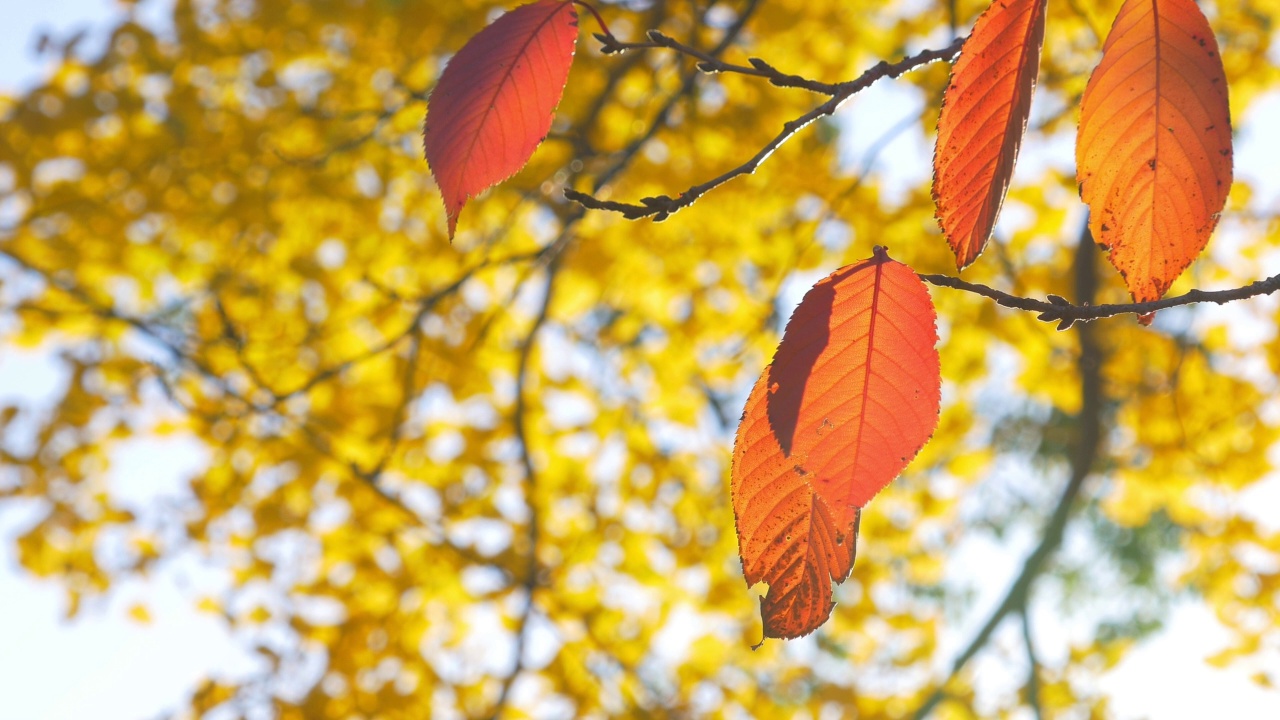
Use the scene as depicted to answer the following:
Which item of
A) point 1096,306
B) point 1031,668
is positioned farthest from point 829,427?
point 1031,668


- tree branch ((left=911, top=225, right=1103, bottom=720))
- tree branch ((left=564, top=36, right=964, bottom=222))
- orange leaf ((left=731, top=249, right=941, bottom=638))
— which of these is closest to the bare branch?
tree branch ((left=564, top=36, right=964, bottom=222))

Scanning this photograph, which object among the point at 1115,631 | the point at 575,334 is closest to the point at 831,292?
the point at 575,334

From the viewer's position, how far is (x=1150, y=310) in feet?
1.53

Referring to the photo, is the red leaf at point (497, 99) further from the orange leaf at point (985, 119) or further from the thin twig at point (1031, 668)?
the thin twig at point (1031, 668)

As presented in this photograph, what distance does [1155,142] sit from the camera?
48 cm

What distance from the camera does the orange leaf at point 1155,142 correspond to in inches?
18.7

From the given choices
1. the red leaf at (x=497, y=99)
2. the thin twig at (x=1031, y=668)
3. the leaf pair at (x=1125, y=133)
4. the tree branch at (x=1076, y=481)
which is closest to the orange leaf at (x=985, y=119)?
the leaf pair at (x=1125, y=133)

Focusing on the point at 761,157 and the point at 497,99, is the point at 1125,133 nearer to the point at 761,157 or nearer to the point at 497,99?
the point at 761,157

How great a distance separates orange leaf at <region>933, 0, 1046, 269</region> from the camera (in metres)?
0.48

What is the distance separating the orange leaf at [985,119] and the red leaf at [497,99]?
0.22 metres

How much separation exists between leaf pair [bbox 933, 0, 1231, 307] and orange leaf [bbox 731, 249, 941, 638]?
54 millimetres

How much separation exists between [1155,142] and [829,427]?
8.7 inches

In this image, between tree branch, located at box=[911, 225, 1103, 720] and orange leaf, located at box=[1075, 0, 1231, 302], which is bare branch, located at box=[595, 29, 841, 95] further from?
tree branch, located at box=[911, 225, 1103, 720]

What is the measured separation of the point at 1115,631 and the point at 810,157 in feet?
8.28
